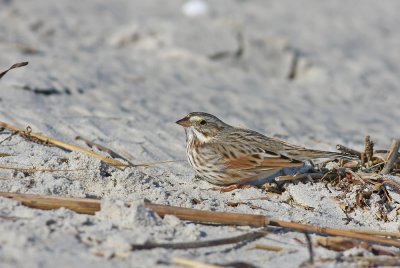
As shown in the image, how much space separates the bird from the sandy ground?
18 centimetres

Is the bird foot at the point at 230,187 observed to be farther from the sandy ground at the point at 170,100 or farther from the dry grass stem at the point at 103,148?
the dry grass stem at the point at 103,148

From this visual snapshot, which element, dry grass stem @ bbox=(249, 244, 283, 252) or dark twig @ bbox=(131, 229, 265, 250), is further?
dry grass stem @ bbox=(249, 244, 283, 252)

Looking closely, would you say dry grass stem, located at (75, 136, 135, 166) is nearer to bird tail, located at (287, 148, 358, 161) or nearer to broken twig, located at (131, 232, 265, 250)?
bird tail, located at (287, 148, 358, 161)

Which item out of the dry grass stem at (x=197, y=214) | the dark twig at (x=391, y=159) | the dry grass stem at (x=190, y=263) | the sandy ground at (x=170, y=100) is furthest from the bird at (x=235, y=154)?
the dry grass stem at (x=190, y=263)

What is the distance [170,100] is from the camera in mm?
8219

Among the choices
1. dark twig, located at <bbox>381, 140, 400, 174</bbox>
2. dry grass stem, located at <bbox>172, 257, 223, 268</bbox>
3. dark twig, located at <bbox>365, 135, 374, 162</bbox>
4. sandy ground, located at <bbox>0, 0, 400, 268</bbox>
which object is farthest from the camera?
dark twig, located at <bbox>365, 135, 374, 162</bbox>

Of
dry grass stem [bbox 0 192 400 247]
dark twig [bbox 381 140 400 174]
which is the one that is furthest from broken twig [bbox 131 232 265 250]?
dark twig [bbox 381 140 400 174]

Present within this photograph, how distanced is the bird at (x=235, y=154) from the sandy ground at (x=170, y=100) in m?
0.18

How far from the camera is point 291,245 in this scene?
13.5 ft

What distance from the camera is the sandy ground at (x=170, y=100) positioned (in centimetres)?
396

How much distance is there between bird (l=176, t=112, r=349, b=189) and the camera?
Answer: 5.31 m

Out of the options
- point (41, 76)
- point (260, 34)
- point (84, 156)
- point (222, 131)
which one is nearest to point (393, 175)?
point (222, 131)

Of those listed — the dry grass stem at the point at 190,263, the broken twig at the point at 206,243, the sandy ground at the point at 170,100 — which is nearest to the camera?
the dry grass stem at the point at 190,263

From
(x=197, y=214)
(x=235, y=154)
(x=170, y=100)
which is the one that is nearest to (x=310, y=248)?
(x=197, y=214)
